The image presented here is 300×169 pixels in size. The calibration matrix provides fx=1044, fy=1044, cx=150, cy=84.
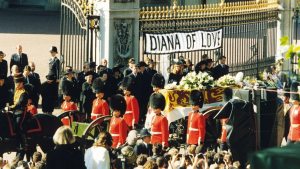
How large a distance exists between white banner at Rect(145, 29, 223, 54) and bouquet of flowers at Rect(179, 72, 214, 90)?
10.9 ft

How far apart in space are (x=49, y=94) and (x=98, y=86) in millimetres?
1679

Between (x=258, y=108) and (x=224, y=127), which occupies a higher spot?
(x=258, y=108)

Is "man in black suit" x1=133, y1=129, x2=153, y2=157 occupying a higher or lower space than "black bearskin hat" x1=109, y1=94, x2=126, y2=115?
lower

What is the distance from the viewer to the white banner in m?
19.4

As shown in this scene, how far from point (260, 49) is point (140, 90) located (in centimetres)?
652

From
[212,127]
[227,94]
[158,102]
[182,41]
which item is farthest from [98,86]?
[182,41]

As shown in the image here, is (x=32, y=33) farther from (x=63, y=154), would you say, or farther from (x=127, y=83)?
(x=63, y=154)

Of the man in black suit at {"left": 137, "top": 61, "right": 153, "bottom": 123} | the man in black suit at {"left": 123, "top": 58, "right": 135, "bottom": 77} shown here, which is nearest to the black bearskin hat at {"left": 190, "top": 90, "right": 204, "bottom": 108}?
the man in black suit at {"left": 137, "top": 61, "right": 153, "bottom": 123}

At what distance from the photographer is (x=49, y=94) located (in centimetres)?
1784

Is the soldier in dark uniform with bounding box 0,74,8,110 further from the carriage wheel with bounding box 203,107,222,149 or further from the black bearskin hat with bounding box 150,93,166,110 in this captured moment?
the carriage wheel with bounding box 203,107,222,149

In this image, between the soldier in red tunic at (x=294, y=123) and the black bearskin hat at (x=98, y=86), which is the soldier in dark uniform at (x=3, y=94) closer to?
the black bearskin hat at (x=98, y=86)

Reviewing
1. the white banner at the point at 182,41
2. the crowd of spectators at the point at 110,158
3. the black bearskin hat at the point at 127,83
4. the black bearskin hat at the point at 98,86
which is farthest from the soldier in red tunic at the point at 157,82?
the white banner at the point at 182,41

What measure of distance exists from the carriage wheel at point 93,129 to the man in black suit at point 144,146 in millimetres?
1421

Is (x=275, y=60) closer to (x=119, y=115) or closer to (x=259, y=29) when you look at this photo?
(x=259, y=29)
